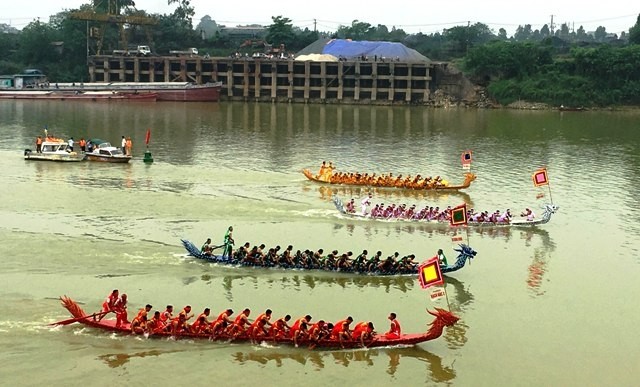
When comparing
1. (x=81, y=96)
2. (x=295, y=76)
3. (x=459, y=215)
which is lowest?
(x=459, y=215)

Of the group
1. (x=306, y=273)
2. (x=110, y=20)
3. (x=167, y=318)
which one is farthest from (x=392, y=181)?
(x=110, y=20)

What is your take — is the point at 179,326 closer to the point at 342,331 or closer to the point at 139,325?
the point at 139,325

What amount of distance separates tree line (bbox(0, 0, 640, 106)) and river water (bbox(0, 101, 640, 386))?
113ft

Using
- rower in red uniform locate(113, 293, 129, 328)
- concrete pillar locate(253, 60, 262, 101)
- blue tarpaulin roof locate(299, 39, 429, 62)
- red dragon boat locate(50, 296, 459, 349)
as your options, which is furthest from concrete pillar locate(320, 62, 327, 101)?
red dragon boat locate(50, 296, 459, 349)

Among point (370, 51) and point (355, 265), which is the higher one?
point (370, 51)

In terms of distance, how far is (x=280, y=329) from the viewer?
20.1 metres

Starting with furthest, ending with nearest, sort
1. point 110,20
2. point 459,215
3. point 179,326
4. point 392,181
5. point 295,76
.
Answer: point 110,20
point 295,76
point 392,181
point 459,215
point 179,326

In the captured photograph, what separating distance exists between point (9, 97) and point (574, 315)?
7868 centimetres

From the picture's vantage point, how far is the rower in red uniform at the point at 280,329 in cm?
2002

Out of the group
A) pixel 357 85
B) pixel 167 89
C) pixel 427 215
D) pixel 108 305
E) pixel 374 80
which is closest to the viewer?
pixel 108 305

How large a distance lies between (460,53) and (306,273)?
90.6 m

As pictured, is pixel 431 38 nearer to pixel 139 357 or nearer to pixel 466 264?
pixel 466 264

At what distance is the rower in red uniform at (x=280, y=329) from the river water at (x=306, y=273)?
388 mm

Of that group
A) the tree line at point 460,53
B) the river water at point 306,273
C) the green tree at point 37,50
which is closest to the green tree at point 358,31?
the tree line at point 460,53
